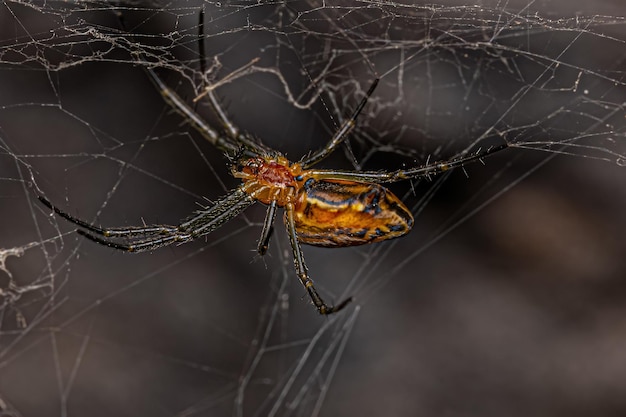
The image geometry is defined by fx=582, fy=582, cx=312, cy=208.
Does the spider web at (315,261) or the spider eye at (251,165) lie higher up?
the spider eye at (251,165)

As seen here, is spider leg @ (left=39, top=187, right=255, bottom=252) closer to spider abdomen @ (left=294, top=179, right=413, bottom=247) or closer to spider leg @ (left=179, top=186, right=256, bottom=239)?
spider leg @ (left=179, top=186, right=256, bottom=239)

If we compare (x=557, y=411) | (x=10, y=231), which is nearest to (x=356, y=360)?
(x=557, y=411)

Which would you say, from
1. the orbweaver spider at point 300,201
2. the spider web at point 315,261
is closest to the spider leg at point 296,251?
the orbweaver spider at point 300,201

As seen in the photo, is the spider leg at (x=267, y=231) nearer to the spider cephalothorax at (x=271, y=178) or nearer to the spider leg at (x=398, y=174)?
the spider cephalothorax at (x=271, y=178)

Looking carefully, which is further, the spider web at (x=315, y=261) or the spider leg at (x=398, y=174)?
the spider web at (x=315, y=261)

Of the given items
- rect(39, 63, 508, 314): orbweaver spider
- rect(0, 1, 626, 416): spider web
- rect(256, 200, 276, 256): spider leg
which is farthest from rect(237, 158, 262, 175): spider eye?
rect(0, 1, 626, 416): spider web

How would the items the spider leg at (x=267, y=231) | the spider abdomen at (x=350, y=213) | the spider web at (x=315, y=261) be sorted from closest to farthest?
the spider abdomen at (x=350, y=213)
the spider leg at (x=267, y=231)
the spider web at (x=315, y=261)

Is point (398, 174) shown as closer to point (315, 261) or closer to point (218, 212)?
point (218, 212)

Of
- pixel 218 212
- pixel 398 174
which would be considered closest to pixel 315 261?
pixel 218 212
